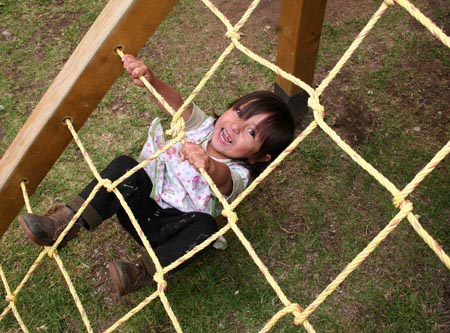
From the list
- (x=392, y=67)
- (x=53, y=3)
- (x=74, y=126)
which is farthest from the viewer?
(x=53, y=3)

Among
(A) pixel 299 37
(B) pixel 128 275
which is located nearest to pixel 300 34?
(A) pixel 299 37

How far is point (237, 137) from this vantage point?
1.40 meters

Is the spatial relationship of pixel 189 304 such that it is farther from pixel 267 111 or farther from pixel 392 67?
pixel 392 67

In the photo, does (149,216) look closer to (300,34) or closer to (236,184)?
(236,184)

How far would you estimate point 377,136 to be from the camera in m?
1.96

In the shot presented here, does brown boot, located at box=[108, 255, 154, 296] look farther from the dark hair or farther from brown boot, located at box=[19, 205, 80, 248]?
the dark hair

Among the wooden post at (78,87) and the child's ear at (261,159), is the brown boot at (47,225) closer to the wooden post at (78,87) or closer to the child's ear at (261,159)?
the wooden post at (78,87)

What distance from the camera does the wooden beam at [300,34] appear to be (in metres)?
1.54

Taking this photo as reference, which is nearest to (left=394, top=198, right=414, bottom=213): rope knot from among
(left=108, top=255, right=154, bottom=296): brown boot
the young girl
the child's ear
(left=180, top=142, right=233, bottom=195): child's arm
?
(left=180, top=142, right=233, bottom=195): child's arm

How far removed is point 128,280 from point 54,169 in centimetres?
75

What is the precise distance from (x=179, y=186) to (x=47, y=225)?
39 centimetres

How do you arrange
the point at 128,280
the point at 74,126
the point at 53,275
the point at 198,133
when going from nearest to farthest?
the point at 74,126 → the point at 128,280 → the point at 198,133 → the point at 53,275

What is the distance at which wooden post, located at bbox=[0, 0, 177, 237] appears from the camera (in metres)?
1.06

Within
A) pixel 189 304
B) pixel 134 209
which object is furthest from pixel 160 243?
pixel 189 304
